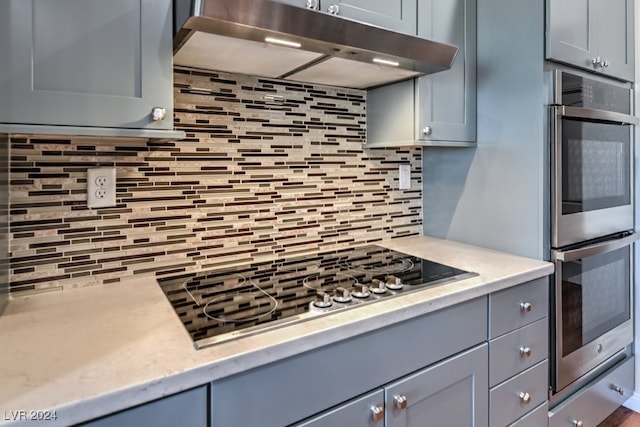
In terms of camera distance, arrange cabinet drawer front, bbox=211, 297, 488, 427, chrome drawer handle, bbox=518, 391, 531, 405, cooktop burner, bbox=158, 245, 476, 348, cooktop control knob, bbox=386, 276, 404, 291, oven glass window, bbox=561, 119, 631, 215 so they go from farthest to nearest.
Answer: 1. oven glass window, bbox=561, 119, 631, 215
2. chrome drawer handle, bbox=518, 391, 531, 405
3. cooktop control knob, bbox=386, 276, 404, 291
4. cooktop burner, bbox=158, 245, 476, 348
5. cabinet drawer front, bbox=211, 297, 488, 427

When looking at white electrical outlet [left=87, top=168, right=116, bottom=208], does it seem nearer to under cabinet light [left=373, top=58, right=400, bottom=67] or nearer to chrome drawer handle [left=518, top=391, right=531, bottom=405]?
under cabinet light [left=373, top=58, right=400, bottom=67]

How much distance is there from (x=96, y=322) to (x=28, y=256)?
1.23 feet

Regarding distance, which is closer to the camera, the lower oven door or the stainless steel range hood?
the stainless steel range hood

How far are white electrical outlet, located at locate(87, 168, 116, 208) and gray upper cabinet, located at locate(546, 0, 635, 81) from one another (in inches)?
61.9

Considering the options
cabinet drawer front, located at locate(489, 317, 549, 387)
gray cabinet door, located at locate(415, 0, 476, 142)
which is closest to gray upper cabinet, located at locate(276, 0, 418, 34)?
gray cabinet door, located at locate(415, 0, 476, 142)

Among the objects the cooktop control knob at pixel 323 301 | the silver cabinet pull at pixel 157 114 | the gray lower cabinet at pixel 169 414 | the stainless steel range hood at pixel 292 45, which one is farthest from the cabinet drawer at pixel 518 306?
the silver cabinet pull at pixel 157 114

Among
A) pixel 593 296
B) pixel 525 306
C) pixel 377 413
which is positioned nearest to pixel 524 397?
pixel 525 306

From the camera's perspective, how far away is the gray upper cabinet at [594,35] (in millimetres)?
1459

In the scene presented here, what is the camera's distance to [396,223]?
1.92 metres

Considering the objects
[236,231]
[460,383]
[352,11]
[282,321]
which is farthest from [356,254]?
[352,11]

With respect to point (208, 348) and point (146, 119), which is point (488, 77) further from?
Answer: point (208, 348)

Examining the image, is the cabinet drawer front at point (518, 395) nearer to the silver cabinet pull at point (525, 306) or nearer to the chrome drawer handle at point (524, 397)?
the chrome drawer handle at point (524, 397)

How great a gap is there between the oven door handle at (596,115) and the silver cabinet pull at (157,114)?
1.36 m

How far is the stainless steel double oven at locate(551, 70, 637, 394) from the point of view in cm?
149
